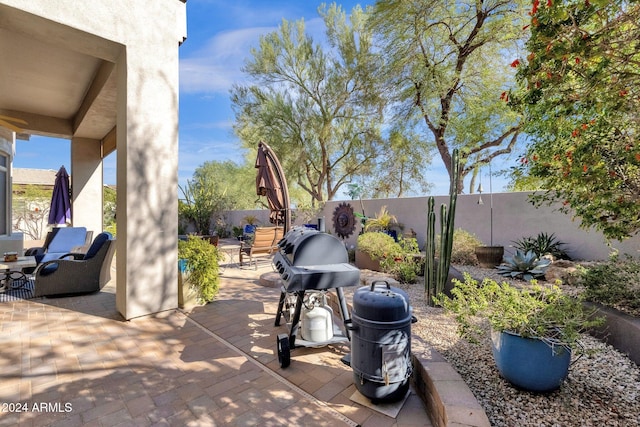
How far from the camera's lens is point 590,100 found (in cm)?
243

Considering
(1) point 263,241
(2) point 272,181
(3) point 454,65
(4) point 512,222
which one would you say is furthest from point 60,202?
(3) point 454,65

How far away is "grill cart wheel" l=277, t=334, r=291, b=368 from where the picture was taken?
8.96 ft

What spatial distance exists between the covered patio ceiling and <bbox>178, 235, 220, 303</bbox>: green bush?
288cm

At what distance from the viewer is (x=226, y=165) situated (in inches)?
920

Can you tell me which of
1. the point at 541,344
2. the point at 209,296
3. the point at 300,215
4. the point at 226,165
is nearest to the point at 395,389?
the point at 541,344

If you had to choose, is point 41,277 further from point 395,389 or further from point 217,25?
point 217,25

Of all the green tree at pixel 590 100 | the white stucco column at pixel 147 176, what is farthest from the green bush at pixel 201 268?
the green tree at pixel 590 100

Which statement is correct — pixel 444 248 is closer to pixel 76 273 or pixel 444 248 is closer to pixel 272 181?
pixel 272 181

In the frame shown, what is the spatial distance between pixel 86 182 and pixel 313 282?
937 centimetres

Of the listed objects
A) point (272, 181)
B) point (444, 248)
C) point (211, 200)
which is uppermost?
point (211, 200)

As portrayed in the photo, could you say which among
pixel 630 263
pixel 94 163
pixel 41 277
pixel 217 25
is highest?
pixel 217 25

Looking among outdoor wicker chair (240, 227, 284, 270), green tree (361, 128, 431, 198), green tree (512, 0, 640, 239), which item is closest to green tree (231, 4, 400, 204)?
green tree (361, 128, 431, 198)

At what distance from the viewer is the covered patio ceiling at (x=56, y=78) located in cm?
352

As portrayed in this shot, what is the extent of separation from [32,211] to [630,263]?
20052 mm
